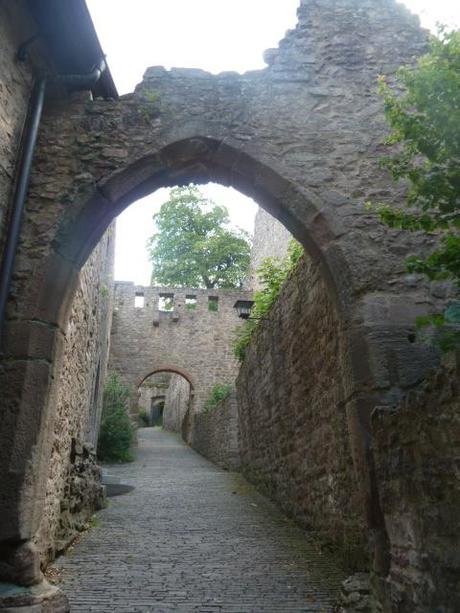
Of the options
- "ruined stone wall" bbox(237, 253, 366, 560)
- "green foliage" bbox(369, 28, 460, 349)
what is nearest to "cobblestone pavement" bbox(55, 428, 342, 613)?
"ruined stone wall" bbox(237, 253, 366, 560)

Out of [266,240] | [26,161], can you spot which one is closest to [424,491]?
[26,161]

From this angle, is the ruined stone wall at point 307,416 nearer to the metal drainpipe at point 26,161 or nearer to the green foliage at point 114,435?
the metal drainpipe at point 26,161

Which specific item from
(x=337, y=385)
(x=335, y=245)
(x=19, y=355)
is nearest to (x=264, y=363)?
Result: (x=337, y=385)

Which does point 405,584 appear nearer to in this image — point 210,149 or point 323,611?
point 323,611

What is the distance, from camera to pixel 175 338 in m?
19.5

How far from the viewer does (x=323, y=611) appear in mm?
3357

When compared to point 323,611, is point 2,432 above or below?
above

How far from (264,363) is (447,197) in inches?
218

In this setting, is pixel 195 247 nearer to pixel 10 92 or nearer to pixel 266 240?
pixel 266 240

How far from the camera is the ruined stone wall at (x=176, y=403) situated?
21469 millimetres

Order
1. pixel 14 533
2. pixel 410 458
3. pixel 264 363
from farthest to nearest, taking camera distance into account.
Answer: pixel 264 363
pixel 14 533
pixel 410 458

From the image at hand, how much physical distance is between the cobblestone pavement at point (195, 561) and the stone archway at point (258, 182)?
0.91 metres

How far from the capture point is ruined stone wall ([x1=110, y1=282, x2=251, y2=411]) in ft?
62.0

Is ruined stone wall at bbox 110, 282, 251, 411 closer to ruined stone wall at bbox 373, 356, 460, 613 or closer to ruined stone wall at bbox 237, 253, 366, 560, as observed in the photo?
ruined stone wall at bbox 237, 253, 366, 560
